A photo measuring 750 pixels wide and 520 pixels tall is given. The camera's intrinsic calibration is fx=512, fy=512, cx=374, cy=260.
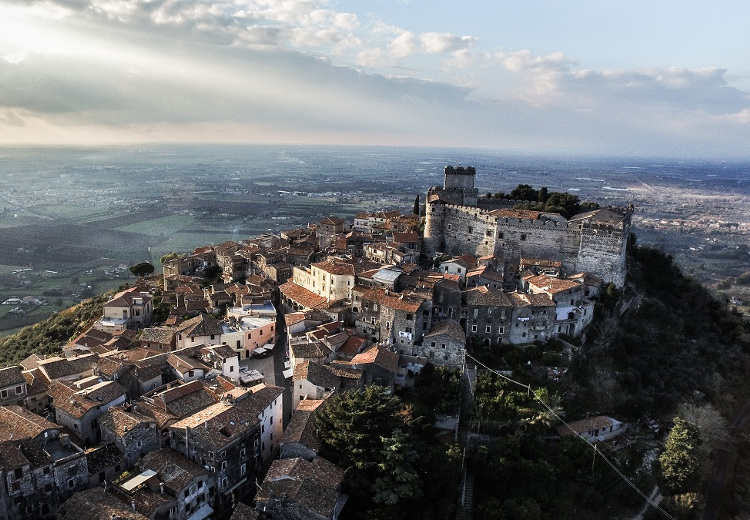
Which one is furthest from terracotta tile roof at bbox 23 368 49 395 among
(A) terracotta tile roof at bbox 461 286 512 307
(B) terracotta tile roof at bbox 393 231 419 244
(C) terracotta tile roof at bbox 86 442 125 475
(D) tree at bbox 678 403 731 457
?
(D) tree at bbox 678 403 731 457

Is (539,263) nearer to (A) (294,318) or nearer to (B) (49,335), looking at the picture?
(A) (294,318)

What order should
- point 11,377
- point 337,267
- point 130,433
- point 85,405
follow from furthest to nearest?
point 337,267 → point 11,377 → point 85,405 → point 130,433

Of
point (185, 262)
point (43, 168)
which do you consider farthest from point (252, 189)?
point (185, 262)

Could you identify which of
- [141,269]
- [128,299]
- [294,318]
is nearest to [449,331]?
[294,318]

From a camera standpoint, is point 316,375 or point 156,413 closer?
point 156,413

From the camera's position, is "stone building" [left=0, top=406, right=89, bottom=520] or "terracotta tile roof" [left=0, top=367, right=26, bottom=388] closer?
"stone building" [left=0, top=406, right=89, bottom=520]

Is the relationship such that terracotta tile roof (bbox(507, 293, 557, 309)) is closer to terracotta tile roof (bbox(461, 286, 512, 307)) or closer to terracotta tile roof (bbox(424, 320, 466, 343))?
terracotta tile roof (bbox(461, 286, 512, 307))

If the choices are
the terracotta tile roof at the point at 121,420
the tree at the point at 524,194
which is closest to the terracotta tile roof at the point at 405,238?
the tree at the point at 524,194
